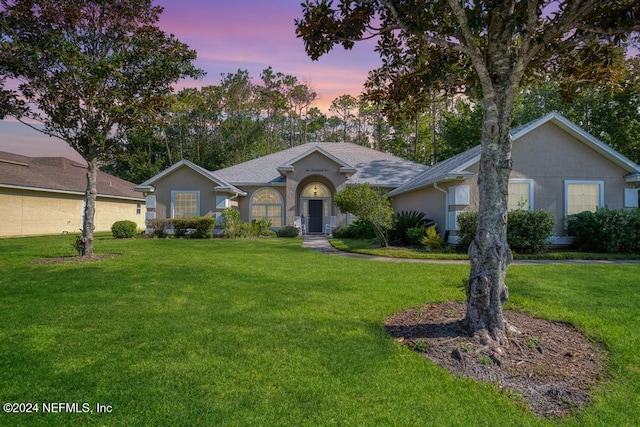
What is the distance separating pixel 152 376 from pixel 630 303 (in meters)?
7.14

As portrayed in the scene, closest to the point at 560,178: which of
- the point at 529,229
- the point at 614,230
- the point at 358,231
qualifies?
the point at 614,230

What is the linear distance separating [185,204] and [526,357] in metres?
19.8

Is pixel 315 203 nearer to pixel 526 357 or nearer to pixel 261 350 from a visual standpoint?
pixel 261 350

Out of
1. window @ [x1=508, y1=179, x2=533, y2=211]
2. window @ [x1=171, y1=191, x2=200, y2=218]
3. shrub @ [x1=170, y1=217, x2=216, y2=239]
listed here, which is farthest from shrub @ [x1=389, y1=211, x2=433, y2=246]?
window @ [x1=171, y1=191, x2=200, y2=218]

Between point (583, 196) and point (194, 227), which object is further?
point (194, 227)

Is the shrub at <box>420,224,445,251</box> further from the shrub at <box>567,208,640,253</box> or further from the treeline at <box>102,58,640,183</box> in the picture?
the treeline at <box>102,58,640,183</box>

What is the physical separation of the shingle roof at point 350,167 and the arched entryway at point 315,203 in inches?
71.3

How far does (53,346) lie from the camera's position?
158 inches

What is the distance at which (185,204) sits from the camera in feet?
68.2

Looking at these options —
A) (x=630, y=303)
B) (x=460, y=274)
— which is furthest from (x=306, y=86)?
(x=630, y=303)

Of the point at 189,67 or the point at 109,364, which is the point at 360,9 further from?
the point at 189,67

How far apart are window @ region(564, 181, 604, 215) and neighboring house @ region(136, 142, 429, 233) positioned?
30.3 ft

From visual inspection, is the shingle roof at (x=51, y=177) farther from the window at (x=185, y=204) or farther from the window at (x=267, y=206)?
the window at (x=267, y=206)

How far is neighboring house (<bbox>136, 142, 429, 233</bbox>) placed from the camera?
67.6 feet
